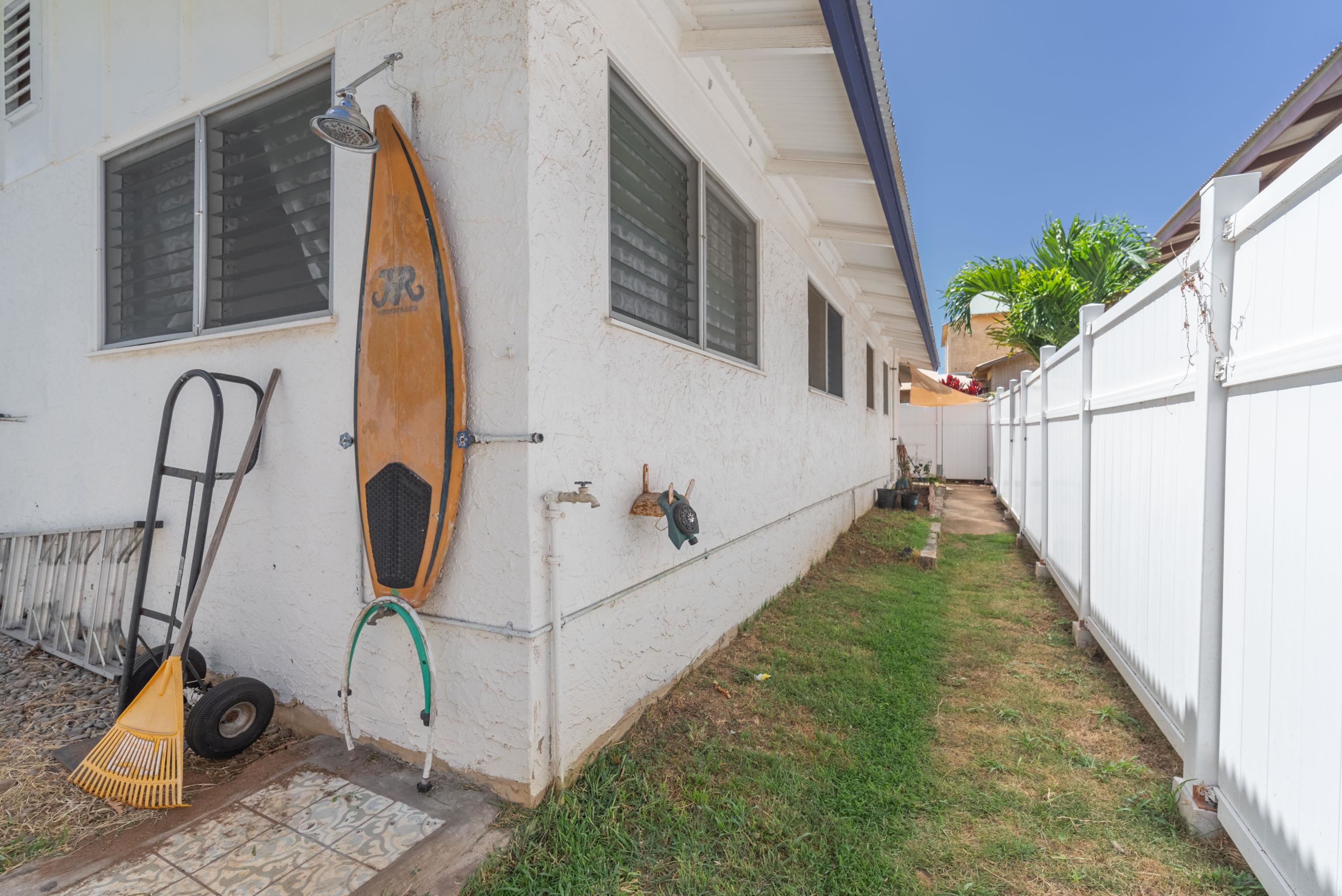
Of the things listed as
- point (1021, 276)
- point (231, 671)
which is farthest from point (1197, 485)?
point (1021, 276)

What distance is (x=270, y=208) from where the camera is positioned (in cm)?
285

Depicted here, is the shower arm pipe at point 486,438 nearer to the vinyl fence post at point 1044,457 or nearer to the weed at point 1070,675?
the weed at point 1070,675

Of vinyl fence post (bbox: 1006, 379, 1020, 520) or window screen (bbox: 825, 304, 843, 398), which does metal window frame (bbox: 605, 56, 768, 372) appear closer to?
window screen (bbox: 825, 304, 843, 398)

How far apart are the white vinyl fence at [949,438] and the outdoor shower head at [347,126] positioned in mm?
14695

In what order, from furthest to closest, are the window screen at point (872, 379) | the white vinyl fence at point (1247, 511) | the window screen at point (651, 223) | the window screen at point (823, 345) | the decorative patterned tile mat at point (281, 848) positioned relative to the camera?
the window screen at point (872, 379)
the window screen at point (823, 345)
the window screen at point (651, 223)
the decorative patterned tile mat at point (281, 848)
the white vinyl fence at point (1247, 511)

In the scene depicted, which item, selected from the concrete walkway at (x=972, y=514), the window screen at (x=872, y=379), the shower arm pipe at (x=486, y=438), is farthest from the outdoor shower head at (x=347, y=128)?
the window screen at (x=872, y=379)

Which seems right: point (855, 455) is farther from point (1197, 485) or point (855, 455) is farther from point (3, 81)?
point (3, 81)

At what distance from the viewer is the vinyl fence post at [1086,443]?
380cm

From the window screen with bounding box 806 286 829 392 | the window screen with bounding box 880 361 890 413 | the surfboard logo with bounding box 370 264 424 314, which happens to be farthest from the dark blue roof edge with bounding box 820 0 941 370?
the window screen with bounding box 880 361 890 413

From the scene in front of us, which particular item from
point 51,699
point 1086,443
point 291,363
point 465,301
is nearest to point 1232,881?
point 1086,443

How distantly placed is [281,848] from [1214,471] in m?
3.29

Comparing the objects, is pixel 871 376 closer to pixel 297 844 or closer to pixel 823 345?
pixel 823 345

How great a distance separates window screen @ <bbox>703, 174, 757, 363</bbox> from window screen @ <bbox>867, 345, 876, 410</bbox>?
598 cm

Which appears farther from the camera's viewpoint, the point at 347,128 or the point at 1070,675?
the point at 1070,675
